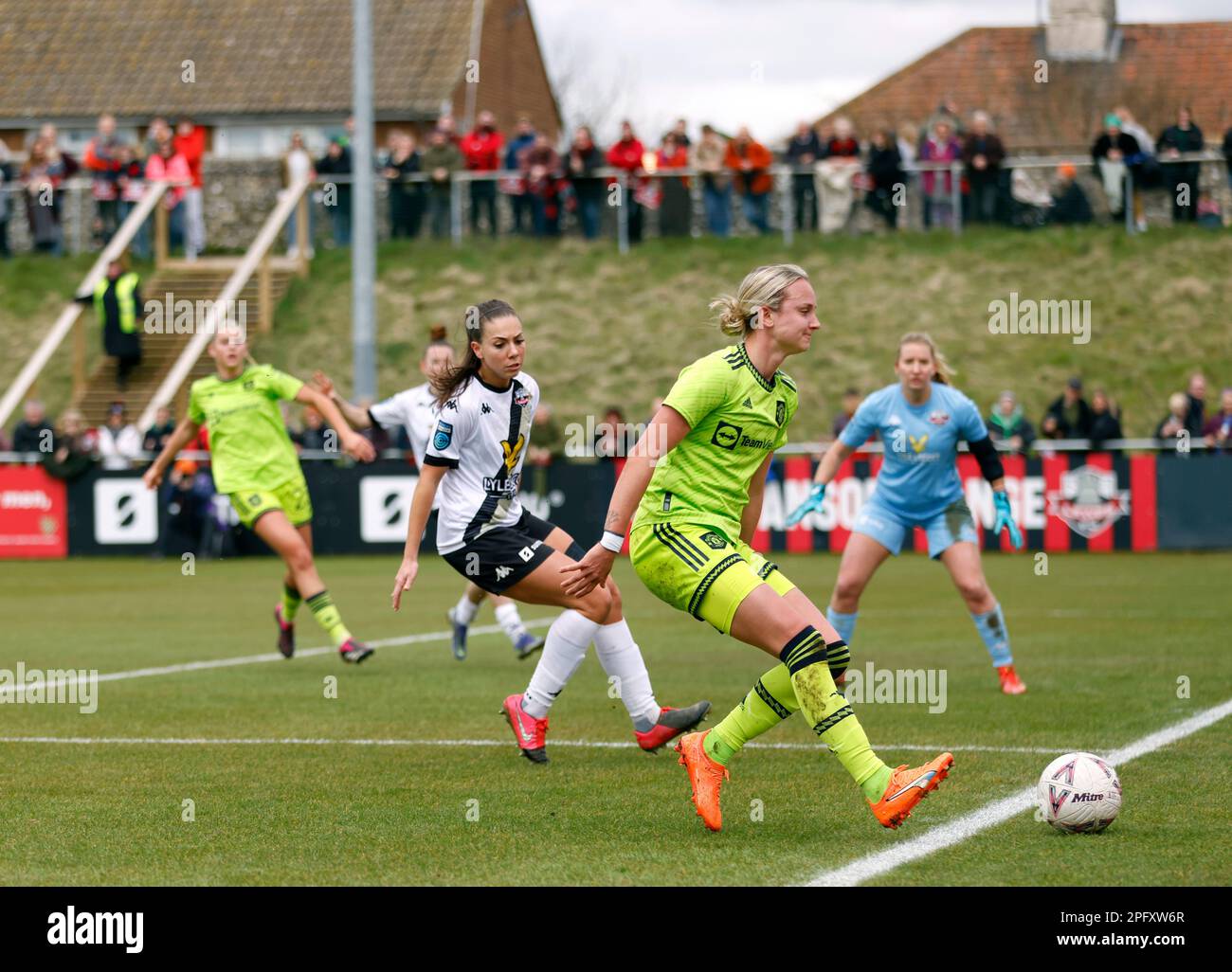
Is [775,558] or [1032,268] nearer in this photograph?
[775,558]

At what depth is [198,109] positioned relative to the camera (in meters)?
51.4

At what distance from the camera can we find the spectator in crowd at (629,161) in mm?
31766

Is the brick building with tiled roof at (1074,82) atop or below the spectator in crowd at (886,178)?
atop

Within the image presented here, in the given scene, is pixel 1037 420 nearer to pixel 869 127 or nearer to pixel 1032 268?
pixel 1032 268

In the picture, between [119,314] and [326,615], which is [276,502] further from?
[119,314]

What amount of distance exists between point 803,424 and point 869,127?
1095 inches

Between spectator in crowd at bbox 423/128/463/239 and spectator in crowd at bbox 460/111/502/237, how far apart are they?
25 centimetres

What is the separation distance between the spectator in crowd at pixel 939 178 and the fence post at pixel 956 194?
2 cm

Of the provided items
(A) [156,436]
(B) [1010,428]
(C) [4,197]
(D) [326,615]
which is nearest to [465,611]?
(D) [326,615]

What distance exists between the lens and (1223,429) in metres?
25.0

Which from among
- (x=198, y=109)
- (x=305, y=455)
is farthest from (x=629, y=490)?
(x=198, y=109)

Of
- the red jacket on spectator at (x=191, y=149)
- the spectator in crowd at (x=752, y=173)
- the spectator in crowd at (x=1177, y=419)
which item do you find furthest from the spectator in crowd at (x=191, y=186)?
the spectator in crowd at (x=1177, y=419)

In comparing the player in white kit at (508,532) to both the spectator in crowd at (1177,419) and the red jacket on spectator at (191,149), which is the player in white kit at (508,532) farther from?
the red jacket on spectator at (191,149)
